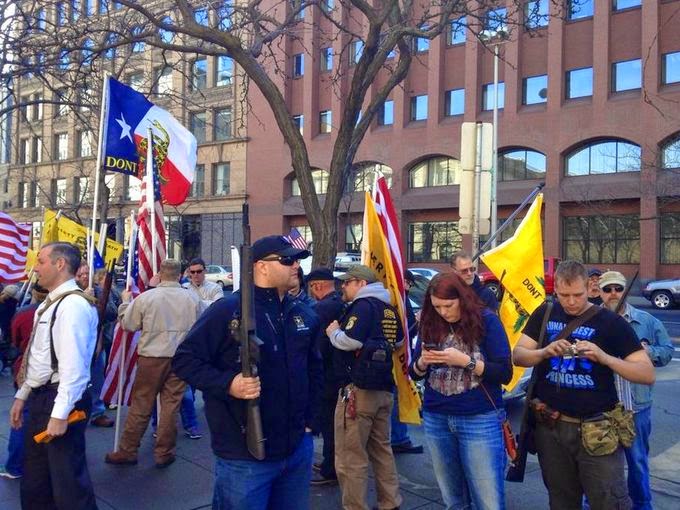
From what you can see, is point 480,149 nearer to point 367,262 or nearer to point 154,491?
point 367,262

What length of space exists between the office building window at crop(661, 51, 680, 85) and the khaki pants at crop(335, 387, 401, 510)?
29775mm

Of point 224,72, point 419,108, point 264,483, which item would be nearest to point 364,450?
point 264,483

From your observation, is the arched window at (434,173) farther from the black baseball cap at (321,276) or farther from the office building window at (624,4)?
the black baseball cap at (321,276)

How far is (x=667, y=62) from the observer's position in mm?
29750

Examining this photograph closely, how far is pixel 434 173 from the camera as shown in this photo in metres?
36.8

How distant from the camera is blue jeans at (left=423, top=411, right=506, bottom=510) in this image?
12.2ft

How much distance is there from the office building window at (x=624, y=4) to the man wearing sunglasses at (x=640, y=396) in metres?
29.9

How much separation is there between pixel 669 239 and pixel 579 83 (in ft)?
27.2

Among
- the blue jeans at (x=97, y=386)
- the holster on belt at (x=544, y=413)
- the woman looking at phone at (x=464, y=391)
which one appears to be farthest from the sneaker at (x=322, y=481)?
the blue jeans at (x=97, y=386)

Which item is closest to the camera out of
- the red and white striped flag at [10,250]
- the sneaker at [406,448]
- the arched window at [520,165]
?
the sneaker at [406,448]

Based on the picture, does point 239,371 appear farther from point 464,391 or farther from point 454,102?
point 454,102

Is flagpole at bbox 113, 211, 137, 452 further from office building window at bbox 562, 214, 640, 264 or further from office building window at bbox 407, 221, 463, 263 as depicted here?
office building window at bbox 407, 221, 463, 263

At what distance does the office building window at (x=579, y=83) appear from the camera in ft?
104

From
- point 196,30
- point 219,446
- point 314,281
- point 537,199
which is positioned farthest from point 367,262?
point 196,30
